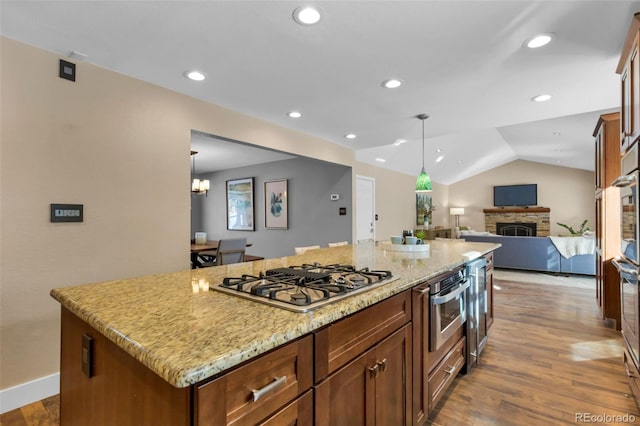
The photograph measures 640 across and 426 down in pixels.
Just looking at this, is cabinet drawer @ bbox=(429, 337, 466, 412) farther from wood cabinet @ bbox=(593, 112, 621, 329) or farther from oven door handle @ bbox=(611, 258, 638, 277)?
wood cabinet @ bbox=(593, 112, 621, 329)

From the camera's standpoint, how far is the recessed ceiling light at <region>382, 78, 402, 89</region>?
276 centimetres

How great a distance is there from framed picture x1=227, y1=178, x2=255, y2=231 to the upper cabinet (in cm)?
598

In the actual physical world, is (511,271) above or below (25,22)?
below

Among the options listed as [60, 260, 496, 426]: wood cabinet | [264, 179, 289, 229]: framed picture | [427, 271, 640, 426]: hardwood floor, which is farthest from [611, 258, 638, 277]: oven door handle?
[264, 179, 289, 229]: framed picture

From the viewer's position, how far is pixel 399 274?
1.60 m

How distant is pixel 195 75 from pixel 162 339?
2430 millimetres

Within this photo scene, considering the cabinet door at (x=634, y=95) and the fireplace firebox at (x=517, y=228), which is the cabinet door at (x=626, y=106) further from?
the fireplace firebox at (x=517, y=228)

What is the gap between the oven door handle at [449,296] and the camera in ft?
5.50

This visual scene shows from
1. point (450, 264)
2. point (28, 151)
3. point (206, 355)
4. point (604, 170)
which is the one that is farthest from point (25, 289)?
point (604, 170)

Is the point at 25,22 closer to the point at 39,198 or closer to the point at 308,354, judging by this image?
the point at 39,198

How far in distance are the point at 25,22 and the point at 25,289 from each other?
1685 mm

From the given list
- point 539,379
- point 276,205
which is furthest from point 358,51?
point 276,205

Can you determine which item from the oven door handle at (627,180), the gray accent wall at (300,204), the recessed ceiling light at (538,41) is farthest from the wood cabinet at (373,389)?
the gray accent wall at (300,204)

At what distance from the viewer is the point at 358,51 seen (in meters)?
2.27
